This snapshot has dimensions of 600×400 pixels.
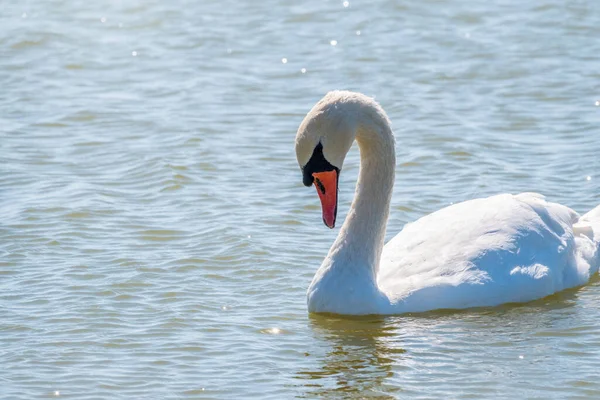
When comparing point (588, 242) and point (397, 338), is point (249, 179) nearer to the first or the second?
point (588, 242)

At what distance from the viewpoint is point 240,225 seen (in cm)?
1179

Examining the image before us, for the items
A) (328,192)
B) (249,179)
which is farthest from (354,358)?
(249,179)

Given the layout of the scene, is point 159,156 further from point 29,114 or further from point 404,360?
point 404,360

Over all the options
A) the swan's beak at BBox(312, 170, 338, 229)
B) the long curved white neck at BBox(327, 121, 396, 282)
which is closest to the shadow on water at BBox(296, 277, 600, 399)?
the long curved white neck at BBox(327, 121, 396, 282)

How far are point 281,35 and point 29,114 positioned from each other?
4.90 meters

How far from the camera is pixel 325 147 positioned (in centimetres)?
938

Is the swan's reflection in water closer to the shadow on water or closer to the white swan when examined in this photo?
the shadow on water

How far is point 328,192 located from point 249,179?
3846mm

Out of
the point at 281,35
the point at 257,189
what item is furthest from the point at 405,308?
the point at 281,35

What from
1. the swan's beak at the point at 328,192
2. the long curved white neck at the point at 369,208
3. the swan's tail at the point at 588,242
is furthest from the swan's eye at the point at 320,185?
the swan's tail at the point at 588,242

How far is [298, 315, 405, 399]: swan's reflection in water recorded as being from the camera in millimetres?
8430

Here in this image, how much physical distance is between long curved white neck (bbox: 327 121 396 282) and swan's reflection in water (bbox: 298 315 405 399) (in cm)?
39

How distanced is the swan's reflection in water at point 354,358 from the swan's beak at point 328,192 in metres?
0.75

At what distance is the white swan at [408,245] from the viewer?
948 centimetres
